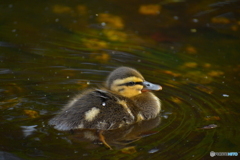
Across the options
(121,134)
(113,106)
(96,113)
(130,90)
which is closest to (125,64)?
(130,90)

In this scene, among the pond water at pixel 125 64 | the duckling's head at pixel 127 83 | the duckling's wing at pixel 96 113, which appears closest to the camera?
the pond water at pixel 125 64

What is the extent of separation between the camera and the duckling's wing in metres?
4.65

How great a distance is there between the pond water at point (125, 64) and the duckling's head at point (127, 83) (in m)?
0.39

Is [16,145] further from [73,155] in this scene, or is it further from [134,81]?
[134,81]

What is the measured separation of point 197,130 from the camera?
465cm

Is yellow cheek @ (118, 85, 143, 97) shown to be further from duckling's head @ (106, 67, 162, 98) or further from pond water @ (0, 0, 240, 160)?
pond water @ (0, 0, 240, 160)

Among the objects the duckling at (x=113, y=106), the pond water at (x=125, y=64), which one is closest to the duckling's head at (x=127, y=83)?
the duckling at (x=113, y=106)

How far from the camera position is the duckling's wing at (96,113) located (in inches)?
183

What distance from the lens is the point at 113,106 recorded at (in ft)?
15.9

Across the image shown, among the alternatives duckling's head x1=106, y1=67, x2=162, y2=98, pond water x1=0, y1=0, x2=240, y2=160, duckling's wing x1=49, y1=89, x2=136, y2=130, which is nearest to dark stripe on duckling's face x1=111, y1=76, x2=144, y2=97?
duckling's head x1=106, y1=67, x2=162, y2=98

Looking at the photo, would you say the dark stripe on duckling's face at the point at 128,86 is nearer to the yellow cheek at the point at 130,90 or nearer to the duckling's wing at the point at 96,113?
the yellow cheek at the point at 130,90

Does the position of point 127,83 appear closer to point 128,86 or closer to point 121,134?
point 128,86

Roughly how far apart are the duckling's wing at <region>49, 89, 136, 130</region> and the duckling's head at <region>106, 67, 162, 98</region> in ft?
0.69

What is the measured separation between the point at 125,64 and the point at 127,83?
1.30 meters
